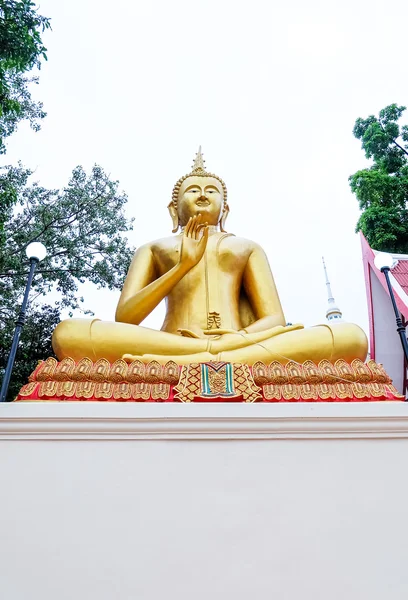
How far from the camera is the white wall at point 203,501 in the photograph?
203cm

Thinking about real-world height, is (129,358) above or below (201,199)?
below

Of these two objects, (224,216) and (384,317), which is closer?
(224,216)

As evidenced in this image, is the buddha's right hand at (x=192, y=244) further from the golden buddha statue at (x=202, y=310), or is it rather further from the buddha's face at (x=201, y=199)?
the buddha's face at (x=201, y=199)

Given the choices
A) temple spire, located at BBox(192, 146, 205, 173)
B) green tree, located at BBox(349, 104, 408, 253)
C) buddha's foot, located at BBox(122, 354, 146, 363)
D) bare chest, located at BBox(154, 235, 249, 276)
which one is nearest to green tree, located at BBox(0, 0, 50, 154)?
temple spire, located at BBox(192, 146, 205, 173)

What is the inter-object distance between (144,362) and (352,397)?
121 cm

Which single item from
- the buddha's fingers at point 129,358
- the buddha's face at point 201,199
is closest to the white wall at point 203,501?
the buddha's fingers at point 129,358

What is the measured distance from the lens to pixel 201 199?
5.01 meters

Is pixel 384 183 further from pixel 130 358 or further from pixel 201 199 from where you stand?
pixel 130 358

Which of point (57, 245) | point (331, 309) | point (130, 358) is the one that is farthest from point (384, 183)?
point (130, 358)

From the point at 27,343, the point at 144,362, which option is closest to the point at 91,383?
the point at 144,362

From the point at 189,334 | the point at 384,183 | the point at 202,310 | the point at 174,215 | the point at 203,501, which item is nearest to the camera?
the point at 203,501

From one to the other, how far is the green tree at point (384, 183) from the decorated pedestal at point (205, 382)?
28.3ft

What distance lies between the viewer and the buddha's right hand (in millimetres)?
3672

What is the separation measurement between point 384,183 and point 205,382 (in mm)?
10066
